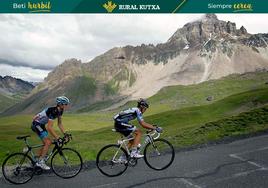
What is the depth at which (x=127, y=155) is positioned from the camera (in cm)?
1828

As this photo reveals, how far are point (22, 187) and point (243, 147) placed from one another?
1283cm

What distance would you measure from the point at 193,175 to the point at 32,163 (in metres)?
7.40

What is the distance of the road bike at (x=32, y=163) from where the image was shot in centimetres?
1778

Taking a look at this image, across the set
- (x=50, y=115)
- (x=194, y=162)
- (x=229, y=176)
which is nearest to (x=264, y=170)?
(x=229, y=176)

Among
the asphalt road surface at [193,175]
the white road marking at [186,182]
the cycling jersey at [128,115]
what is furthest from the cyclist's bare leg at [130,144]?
the white road marking at [186,182]

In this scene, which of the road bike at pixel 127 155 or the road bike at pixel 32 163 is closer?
the road bike at pixel 32 163

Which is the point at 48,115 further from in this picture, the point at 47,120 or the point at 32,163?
the point at 32,163

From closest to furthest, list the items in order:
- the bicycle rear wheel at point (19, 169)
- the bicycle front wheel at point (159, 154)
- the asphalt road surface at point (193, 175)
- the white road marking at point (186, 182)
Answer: the white road marking at point (186, 182)
the asphalt road surface at point (193, 175)
the bicycle rear wheel at point (19, 169)
the bicycle front wheel at point (159, 154)

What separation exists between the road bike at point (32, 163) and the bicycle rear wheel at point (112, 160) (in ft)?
3.70

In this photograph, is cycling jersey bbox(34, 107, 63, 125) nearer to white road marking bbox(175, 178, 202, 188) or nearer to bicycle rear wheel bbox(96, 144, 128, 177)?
bicycle rear wheel bbox(96, 144, 128, 177)

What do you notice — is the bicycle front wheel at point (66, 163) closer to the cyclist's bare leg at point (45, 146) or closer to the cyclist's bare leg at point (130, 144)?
the cyclist's bare leg at point (45, 146)

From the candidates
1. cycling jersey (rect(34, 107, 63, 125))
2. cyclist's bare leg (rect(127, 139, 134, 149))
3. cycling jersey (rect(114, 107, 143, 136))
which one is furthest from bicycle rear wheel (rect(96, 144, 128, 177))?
cycling jersey (rect(34, 107, 63, 125))

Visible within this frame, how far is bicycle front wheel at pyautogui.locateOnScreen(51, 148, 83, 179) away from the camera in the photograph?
1786 cm

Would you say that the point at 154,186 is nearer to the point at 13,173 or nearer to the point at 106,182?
the point at 106,182
